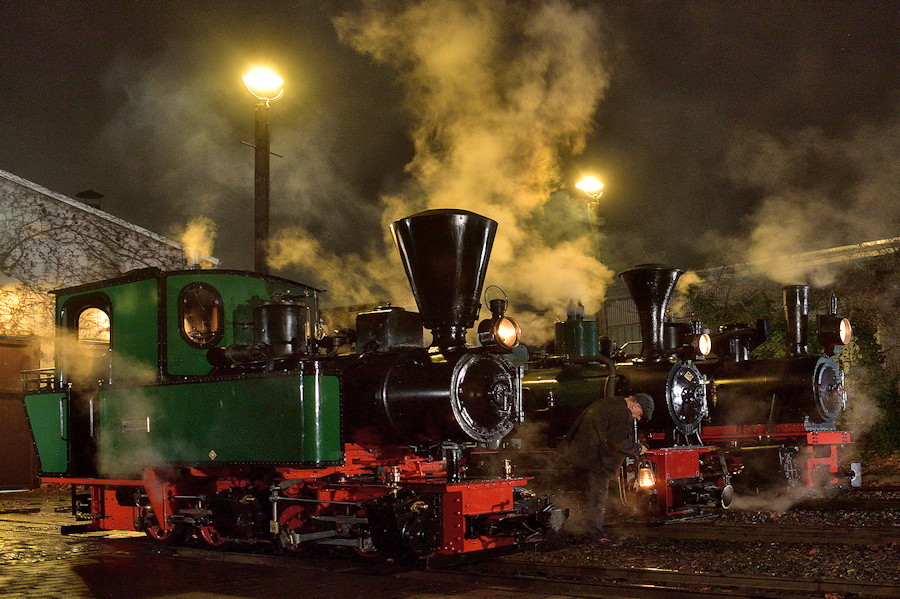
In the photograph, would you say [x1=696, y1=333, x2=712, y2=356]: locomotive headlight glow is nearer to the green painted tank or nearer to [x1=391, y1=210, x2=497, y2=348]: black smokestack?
[x1=391, y1=210, x2=497, y2=348]: black smokestack

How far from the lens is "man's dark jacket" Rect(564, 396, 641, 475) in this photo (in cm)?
781

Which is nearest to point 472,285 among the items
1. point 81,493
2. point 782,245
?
point 81,493

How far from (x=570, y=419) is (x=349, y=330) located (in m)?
3.24

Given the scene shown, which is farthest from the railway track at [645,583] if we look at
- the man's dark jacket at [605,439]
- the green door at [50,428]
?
the green door at [50,428]

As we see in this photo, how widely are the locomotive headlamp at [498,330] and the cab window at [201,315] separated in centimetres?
245

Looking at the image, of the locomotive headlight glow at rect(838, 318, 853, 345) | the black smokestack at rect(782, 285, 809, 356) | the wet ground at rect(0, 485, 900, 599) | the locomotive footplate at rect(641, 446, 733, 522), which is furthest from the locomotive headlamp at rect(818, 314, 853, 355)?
the locomotive footplate at rect(641, 446, 733, 522)

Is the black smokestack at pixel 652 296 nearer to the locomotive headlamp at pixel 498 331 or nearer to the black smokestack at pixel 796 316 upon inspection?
the black smokestack at pixel 796 316

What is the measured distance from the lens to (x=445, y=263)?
22.1 ft

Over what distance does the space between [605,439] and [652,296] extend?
2.93m

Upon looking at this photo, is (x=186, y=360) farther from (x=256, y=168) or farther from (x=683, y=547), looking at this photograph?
(x=683, y=547)

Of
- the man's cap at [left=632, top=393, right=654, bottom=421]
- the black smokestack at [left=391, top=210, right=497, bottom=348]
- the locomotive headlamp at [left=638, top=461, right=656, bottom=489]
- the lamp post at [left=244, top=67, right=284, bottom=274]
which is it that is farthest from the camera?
the lamp post at [left=244, top=67, right=284, bottom=274]

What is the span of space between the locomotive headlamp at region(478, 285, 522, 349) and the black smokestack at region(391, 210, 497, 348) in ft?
0.46

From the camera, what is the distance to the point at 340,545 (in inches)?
276

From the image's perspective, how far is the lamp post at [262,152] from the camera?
Answer: 9.43 m
